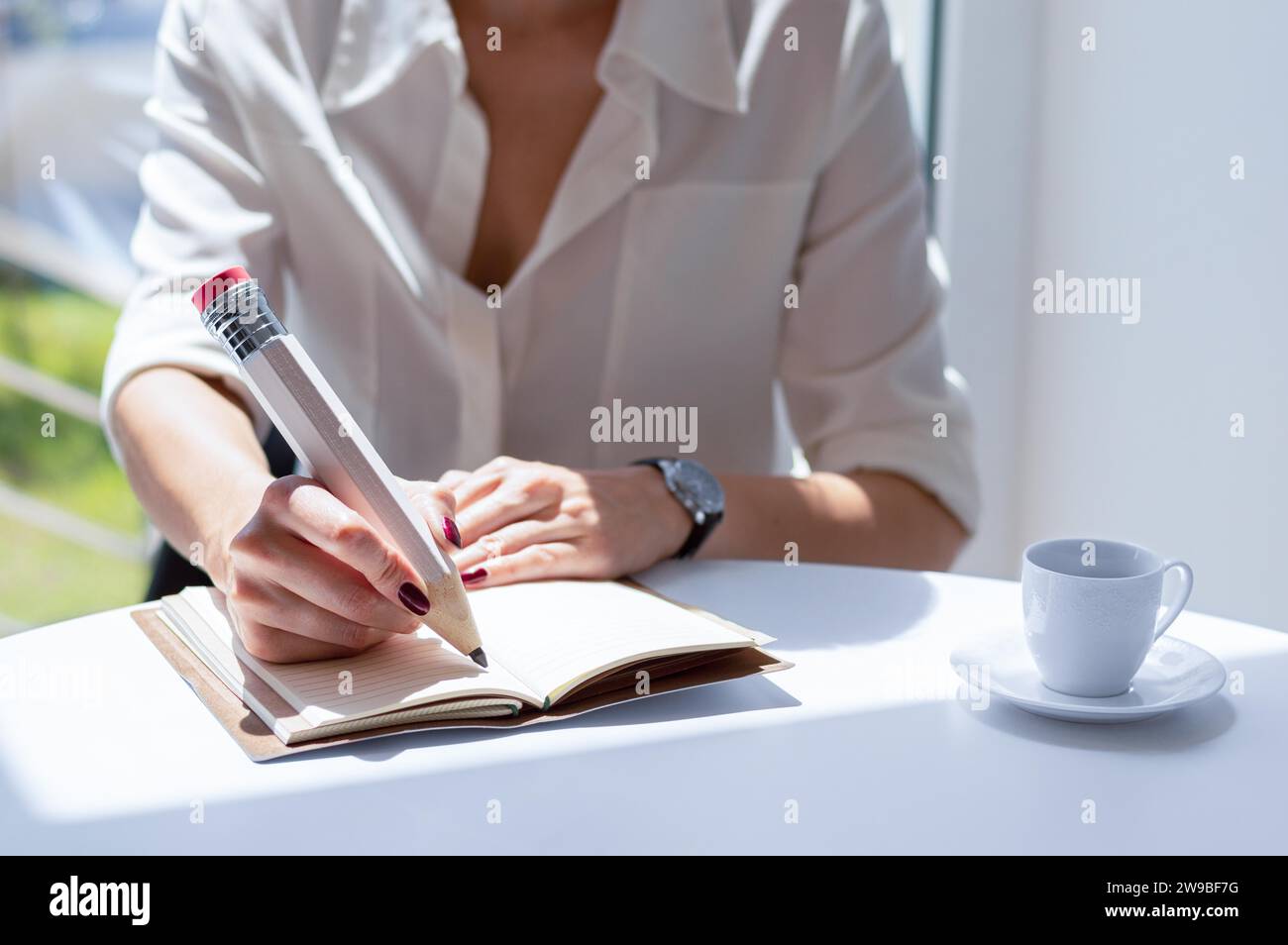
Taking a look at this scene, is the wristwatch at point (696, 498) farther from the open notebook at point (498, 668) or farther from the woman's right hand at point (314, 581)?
the woman's right hand at point (314, 581)

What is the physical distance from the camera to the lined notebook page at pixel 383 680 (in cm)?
72

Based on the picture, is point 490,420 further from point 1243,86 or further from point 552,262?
point 1243,86

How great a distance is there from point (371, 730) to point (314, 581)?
100 mm

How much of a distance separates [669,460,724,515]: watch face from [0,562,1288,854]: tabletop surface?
229mm

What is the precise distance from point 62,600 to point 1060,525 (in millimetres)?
2282

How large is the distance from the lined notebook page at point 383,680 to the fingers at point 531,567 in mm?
93

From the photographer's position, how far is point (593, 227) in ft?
4.54

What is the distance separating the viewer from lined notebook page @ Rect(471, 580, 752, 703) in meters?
0.75

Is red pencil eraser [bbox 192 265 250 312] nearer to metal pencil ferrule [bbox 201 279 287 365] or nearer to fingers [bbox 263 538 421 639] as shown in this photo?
metal pencil ferrule [bbox 201 279 287 365]

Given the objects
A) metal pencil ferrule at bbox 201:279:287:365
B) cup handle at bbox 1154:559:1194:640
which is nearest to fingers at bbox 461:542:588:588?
metal pencil ferrule at bbox 201:279:287:365

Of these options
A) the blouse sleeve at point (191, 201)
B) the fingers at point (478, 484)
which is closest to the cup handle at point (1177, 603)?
the fingers at point (478, 484)

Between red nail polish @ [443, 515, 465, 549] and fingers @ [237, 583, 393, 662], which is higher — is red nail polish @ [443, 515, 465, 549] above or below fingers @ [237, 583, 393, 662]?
above

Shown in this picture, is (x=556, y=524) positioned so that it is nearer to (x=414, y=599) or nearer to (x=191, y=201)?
(x=414, y=599)

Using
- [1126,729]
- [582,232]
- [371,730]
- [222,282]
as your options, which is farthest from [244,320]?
[582,232]
